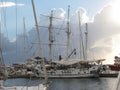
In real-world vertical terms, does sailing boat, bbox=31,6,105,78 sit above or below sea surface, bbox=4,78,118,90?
above

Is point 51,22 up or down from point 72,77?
up

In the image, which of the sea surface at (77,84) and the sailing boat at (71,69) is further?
the sailing boat at (71,69)

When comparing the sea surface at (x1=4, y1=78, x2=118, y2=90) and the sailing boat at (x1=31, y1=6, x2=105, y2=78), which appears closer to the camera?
the sea surface at (x1=4, y1=78, x2=118, y2=90)

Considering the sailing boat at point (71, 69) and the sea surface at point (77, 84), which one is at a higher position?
the sailing boat at point (71, 69)

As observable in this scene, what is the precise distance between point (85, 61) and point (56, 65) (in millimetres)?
8977

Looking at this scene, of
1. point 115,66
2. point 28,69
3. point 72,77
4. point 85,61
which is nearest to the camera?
point 72,77

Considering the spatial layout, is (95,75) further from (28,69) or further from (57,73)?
(28,69)

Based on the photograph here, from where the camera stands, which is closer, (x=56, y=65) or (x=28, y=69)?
(x=56, y=65)

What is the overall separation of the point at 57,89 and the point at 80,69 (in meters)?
30.5

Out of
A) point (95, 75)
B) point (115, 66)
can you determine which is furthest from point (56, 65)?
point (115, 66)

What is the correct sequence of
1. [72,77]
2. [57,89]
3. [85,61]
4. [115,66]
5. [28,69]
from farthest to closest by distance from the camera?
[115,66] → [28,69] → [85,61] → [72,77] → [57,89]

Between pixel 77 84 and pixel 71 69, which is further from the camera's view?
pixel 71 69

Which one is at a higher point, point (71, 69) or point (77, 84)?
point (71, 69)

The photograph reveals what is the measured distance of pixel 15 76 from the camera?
113312 millimetres
